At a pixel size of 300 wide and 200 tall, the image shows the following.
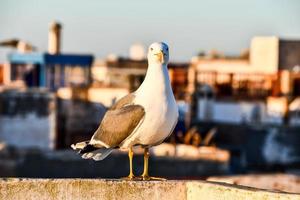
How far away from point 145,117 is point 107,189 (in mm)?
716

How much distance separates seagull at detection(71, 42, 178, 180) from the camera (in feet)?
28.5

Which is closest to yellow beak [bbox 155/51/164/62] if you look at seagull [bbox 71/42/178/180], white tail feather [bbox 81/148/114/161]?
seagull [bbox 71/42/178/180]

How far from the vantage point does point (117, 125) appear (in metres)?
9.08

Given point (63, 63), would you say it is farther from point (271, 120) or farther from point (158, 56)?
point (158, 56)

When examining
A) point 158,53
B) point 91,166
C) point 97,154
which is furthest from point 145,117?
point 91,166

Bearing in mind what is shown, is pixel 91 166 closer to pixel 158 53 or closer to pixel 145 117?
pixel 158 53

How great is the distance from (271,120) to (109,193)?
1524 inches

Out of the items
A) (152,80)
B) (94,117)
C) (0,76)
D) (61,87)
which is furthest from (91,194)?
(0,76)

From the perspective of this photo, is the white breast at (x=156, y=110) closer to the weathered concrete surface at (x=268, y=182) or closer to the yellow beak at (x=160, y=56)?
the yellow beak at (x=160, y=56)

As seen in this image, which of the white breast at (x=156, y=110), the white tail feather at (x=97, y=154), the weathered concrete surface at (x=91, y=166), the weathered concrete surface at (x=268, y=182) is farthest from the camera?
the weathered concrete surface at (x=91, y=166)

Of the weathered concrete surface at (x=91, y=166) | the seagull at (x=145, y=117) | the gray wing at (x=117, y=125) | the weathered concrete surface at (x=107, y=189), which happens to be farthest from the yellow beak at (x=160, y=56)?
the weathered concrete surface at (x=91, y=166)

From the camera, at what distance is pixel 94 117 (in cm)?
4131

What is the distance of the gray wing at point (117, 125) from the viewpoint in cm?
886

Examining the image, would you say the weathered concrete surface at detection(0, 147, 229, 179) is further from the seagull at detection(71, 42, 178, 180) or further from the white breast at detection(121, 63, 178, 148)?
the white breast at detection(121, 63, 178, 148)
